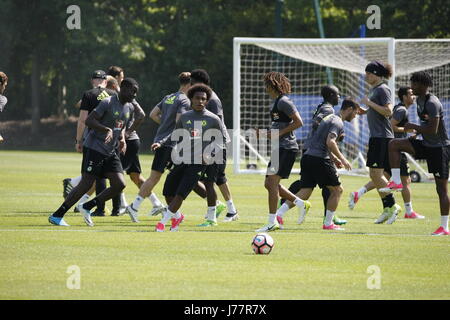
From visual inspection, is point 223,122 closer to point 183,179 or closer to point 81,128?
point 183,179

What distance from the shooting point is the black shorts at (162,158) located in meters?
15.4

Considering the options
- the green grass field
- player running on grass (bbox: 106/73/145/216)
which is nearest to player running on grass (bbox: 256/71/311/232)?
the green grass field

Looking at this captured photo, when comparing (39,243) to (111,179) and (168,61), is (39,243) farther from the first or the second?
(168,61)

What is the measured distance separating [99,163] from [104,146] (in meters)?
0.25

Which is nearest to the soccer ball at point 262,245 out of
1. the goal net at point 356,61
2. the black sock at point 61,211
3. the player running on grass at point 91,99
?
the black sock at point 61,211

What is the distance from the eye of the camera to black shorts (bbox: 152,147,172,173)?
15383 millimetres

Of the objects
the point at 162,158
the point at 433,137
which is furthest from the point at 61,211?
the point at 433,137

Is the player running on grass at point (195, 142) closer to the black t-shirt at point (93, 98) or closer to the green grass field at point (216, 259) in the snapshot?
the green grass field at point (216, 259)

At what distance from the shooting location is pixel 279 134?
13.9 meters

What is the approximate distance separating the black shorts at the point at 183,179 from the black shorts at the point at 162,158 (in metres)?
→ 0.90

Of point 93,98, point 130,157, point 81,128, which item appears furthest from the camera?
point 130,157

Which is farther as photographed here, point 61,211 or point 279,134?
point 61,211

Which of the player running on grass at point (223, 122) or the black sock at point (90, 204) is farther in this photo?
the player running on grass at point (223, 122)

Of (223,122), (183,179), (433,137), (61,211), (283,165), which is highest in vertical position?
(223,122)
